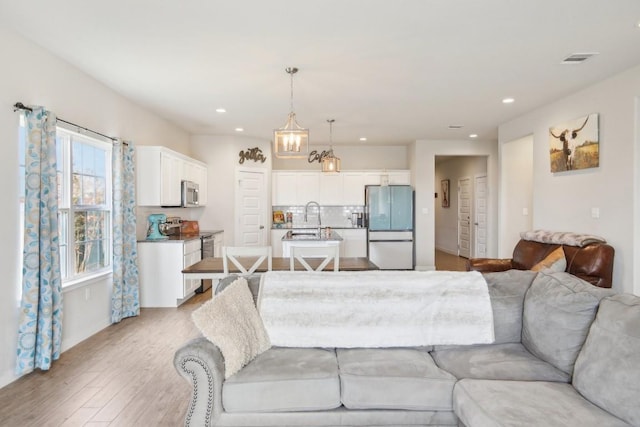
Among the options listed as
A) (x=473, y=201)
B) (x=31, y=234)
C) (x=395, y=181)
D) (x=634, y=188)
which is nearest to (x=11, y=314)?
(x=31, y=234)

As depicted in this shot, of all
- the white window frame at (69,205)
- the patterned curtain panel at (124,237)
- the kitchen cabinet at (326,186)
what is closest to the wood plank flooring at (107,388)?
the patterned curtain panel at (124,237)

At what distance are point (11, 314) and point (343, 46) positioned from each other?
3.52 metres

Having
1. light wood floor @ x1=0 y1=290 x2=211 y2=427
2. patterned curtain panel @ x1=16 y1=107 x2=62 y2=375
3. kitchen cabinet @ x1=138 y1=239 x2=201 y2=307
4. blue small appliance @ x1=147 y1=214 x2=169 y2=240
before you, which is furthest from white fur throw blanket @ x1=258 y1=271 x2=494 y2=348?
blue small appliance @ x1=147 y1=214 x2=169 y2=240

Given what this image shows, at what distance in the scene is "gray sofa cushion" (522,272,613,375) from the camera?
193cm

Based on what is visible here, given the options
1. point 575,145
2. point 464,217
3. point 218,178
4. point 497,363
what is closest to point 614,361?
point 497,363

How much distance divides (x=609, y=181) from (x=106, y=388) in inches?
208

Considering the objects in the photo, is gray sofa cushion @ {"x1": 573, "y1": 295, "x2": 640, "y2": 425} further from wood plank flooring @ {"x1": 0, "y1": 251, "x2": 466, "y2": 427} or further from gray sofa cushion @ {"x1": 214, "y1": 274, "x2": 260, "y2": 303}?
wood plank flooring @ {"x1": 0, "y1": 251, "x2": 466, "y2": 427}

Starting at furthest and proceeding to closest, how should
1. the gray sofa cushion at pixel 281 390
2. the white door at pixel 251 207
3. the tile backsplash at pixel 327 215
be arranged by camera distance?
the tile backsplash at pixel 327 215 → the white door at pixel 251 207 → the gray sofa cushion at pixel 281 390

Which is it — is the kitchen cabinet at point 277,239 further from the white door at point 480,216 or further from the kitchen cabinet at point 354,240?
the white door at point 480,216

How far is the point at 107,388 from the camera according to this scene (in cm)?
282

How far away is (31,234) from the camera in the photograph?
3.00m

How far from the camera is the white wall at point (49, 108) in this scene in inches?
115

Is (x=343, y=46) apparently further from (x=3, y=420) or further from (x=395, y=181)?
(x=395, y=181)

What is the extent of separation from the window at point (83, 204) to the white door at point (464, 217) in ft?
26.4
